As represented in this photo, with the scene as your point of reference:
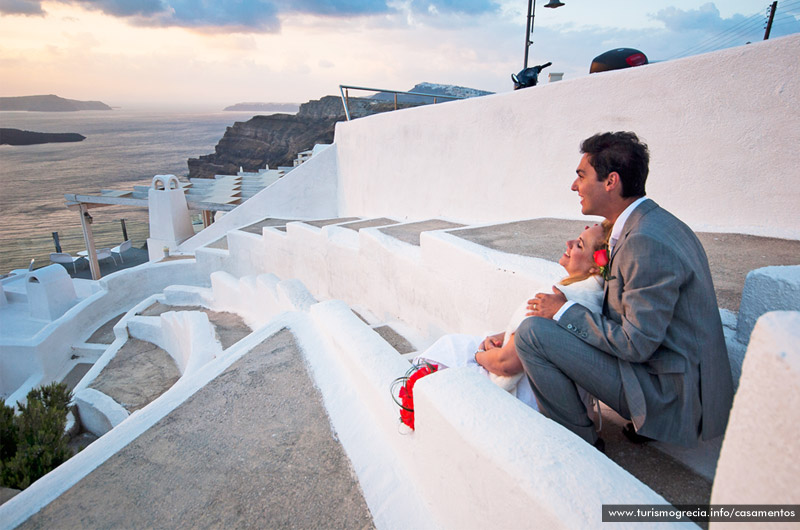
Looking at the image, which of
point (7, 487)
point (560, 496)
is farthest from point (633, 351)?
point (7, 487)

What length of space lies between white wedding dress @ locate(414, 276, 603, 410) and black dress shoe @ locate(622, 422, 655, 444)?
25 cm

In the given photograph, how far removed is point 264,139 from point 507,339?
213ft

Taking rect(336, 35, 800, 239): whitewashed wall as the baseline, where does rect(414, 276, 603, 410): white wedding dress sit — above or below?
below

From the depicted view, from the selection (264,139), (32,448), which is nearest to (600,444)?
(32,448)

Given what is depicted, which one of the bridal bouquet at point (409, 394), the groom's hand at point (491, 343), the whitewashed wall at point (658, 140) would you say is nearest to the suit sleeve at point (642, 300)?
the groom's hand at point (491, 343)

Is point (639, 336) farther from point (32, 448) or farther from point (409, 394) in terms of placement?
point (32, 448)

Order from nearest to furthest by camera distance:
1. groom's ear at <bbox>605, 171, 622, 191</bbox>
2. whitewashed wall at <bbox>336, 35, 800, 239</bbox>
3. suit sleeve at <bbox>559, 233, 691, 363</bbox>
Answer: suit sleeve at <bbox>559, 233, 691, 363</bbox> < groom's ear at <bbox>605, 171, 622, 191</bbox> < whitewashed wall at <bbox>336, 35, 800, 239</bbox>

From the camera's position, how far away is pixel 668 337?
5.08ft

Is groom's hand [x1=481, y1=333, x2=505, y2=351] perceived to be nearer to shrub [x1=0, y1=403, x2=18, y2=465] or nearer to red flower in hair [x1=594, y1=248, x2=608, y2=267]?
red flower in hair [x1=594, y1=248, x2=608, y2=267]

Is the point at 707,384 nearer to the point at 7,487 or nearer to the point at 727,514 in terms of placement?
the point at 727,514

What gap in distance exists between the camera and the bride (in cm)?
189

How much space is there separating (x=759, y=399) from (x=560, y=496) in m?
0.57

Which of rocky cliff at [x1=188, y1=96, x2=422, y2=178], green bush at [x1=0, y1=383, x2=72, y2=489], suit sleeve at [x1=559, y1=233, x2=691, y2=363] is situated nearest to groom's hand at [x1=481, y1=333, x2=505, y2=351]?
suit sleeve at [x1=559, y1=233, x2=691, y2=363]

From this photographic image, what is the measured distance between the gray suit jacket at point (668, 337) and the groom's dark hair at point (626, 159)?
6.9 inches
